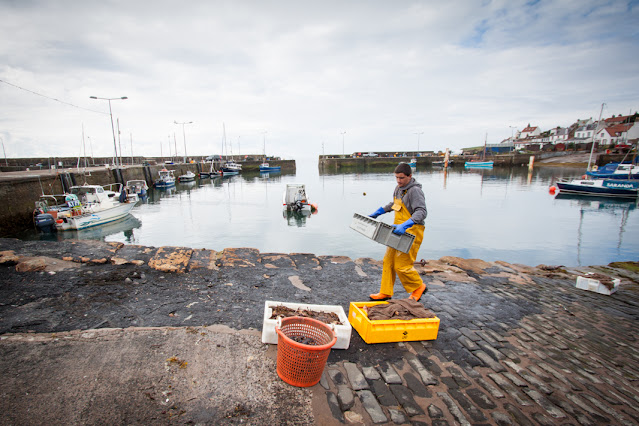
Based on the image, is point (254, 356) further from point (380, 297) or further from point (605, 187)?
point (605, 187)

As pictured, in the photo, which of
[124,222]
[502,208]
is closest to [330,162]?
[502,208]

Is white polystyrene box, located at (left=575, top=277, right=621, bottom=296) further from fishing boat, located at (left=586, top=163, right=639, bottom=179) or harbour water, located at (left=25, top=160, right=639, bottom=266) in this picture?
fishing boat, located at (left=586, top=163, right=639, bottom=179)

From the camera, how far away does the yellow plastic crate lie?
3.21 meters

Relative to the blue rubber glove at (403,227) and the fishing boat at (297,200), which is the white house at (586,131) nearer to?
the fishing boat at (297,200)

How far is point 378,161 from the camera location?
253ft

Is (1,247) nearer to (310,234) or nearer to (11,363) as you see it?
(11,363)

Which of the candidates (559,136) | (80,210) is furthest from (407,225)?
(559,136)

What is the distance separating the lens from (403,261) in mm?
3920

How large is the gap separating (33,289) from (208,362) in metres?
3.33

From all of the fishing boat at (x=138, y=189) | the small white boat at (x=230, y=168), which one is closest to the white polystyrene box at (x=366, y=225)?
the fishing boat at (x=138, y=189)

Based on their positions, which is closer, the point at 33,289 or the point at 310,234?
the point at 33,289

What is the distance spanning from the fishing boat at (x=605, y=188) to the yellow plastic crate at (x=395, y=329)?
35637 millimetres

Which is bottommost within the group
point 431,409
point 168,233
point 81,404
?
point 168,233

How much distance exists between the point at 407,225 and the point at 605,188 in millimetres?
37132
